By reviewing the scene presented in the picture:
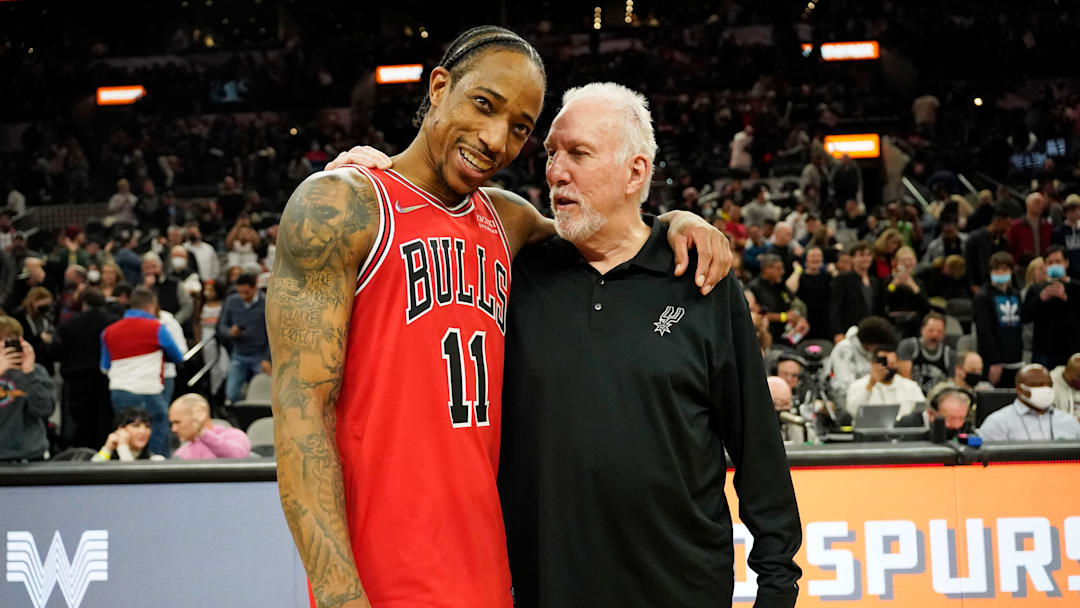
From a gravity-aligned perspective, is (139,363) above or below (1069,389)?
above

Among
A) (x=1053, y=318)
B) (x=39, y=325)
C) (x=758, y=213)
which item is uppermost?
(x=758, y=213)

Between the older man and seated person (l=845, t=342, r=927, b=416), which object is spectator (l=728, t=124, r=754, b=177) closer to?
seated person (l=845, t=342, r=927, b=416)

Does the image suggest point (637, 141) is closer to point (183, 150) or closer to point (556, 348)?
point (556, 348)

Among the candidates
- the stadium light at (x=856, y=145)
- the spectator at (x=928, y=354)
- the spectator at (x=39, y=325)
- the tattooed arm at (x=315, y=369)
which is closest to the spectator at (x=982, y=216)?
the spectator at (x=928, y=354)

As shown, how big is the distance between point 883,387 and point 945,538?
4.25 metres

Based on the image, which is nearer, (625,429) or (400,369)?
(400,369)

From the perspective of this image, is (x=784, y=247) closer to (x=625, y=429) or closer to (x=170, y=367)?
(x=170, y=367)

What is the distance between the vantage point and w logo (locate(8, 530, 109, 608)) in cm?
429

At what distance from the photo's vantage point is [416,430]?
2.37 metres

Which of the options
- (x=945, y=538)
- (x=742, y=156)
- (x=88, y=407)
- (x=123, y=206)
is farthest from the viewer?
(x=742, y=156)

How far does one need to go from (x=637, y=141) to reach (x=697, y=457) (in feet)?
2.66

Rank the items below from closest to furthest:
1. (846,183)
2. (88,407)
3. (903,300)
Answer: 1. (88,407)
2. (903,300)
3. (846,183)

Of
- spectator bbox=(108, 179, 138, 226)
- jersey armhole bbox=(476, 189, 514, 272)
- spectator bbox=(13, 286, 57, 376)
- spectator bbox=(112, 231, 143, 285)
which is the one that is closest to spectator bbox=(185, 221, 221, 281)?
spectator bbox=(112, 231, 143, 285)

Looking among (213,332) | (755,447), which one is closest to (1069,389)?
(755,447)
